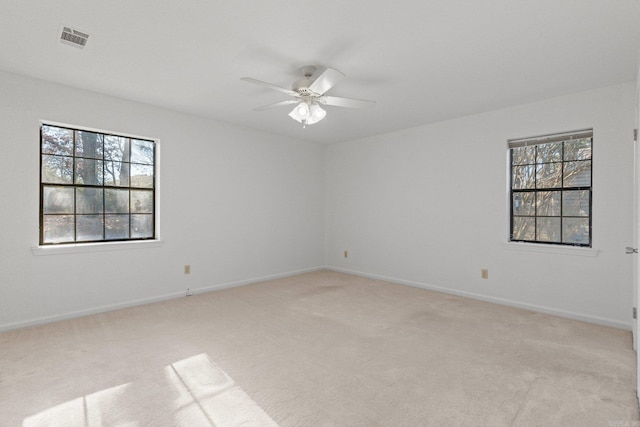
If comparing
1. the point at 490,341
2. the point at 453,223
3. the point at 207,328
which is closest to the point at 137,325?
the point at 207,328

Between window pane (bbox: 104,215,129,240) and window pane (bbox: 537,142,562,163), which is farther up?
window pane (bbox: 537,142,562,163)

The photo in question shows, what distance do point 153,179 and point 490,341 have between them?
4.12 m

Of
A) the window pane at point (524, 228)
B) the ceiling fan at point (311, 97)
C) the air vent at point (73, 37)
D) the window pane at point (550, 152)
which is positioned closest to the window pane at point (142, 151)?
the air vent at point (73, 37)

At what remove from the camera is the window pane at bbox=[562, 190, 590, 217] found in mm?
3512

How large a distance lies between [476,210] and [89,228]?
4655mm

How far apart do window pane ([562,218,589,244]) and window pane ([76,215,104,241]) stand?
5.23 meters

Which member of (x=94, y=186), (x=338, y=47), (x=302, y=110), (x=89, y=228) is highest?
(x=338, y=47)

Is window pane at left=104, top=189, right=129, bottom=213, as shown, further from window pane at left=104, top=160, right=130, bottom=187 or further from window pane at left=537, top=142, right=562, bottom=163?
window pane at left=537, top=142, right=562, bottom=163

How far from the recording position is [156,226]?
412 centimetres

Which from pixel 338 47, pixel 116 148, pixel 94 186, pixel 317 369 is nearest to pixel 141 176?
pixel 116 148

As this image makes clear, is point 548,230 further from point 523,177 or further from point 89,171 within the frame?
point 89,171

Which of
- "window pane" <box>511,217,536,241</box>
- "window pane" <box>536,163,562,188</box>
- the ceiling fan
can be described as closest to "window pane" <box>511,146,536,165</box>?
"window pane" <box>536,163,562,188</box>

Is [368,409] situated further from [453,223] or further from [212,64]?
[453,223]

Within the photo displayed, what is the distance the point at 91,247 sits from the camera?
3555 mm
